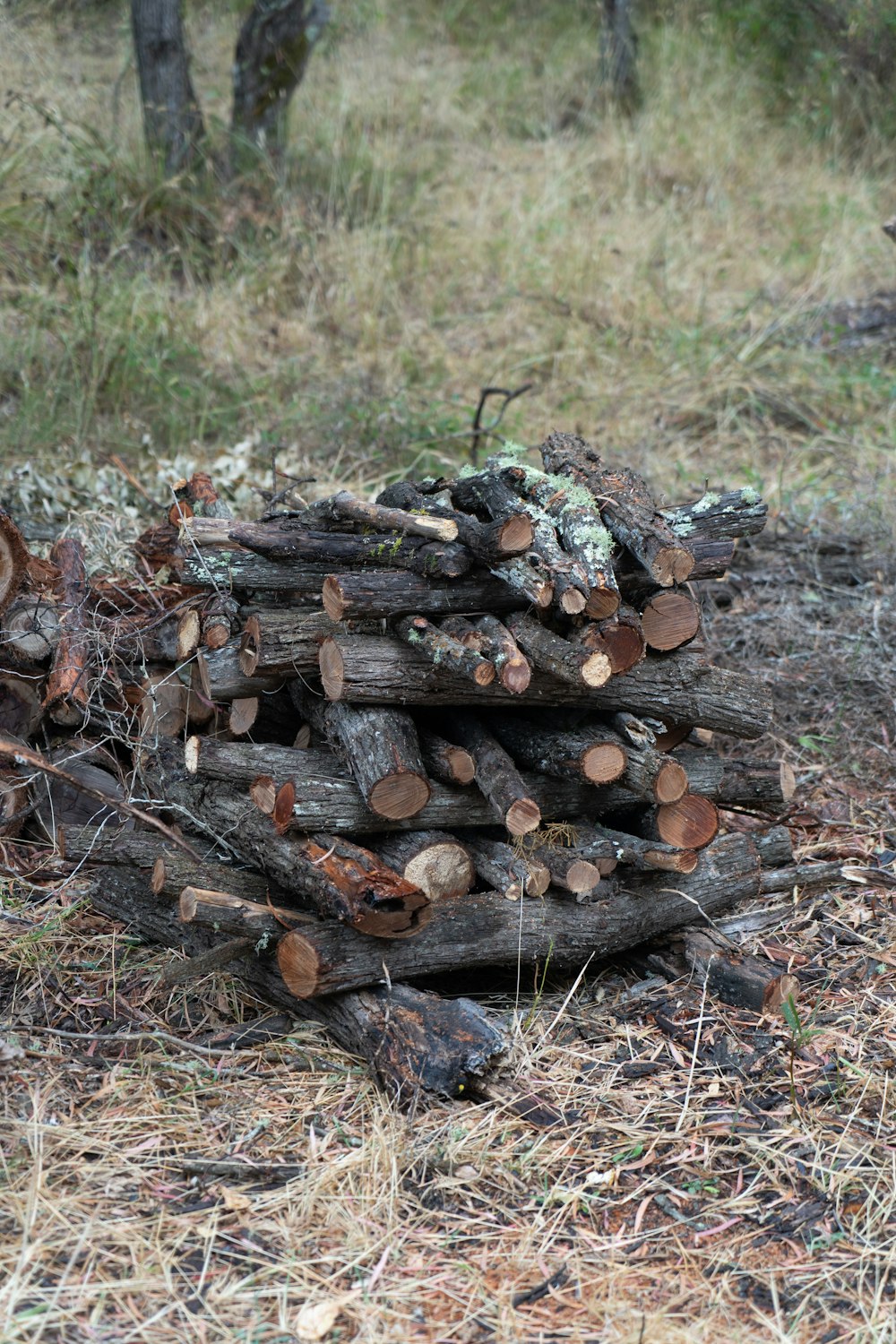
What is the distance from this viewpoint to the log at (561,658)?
9.11ft

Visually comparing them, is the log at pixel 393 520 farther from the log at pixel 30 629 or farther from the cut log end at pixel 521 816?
the log at pixel 30 629

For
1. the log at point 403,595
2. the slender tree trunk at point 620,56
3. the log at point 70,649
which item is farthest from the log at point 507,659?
the slender tree trunk at point 620,56

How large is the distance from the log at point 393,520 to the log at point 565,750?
1.85 ft

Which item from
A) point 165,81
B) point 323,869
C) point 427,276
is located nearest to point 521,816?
point 323,869

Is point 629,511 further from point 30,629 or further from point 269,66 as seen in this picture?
point 269,66

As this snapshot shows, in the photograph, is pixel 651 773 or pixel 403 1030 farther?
pixel 651 773

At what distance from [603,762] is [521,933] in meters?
0.48

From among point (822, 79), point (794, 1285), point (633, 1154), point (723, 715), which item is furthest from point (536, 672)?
point (822, 79)

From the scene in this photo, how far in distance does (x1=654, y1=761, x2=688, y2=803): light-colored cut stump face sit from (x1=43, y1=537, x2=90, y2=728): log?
1766 millimetres

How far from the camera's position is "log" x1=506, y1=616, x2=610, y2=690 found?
2777mm

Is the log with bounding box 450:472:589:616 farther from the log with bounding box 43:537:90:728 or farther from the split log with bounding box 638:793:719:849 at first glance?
the log with bounding box 43:537:90:728

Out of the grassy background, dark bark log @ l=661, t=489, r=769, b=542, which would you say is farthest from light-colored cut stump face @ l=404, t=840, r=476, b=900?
the grassy background

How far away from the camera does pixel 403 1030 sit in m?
2.78

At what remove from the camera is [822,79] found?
9727 mm
